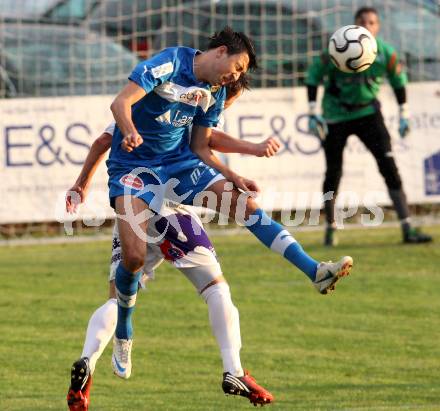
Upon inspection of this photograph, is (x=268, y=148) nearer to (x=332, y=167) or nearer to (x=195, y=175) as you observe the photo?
(x=195, y=175)

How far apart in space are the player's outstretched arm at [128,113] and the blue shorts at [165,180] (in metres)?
0.46

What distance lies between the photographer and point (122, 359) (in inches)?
283

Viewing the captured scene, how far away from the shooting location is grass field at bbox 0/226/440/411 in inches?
302

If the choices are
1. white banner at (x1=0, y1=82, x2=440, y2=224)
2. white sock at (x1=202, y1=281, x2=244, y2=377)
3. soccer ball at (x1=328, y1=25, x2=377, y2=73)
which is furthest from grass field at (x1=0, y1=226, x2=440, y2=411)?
soccer ball at (x1=328, y1=25, x2=377, y2=73)

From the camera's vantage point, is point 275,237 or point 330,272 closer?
point 330,272

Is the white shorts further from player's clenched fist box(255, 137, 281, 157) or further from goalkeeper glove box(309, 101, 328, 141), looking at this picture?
goalkeeper glove box(309, 101, 328, 141)

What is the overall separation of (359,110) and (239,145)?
18.3 ft

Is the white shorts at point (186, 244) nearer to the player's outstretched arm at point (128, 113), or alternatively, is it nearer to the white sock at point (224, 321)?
the white sock at point (224, 321)

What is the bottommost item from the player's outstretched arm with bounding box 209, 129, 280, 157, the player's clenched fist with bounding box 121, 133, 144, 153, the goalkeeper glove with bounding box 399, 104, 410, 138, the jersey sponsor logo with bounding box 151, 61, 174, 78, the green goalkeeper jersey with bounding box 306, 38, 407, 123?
the goalkeeper glove with bounding box 399, 104, 410, 138

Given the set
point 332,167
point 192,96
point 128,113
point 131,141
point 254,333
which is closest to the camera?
point 131,141

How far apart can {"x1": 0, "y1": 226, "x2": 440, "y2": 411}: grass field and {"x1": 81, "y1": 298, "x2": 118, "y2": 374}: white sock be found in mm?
459

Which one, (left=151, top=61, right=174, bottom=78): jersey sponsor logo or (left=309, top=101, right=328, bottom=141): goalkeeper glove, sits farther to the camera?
(left=309, top=101, right=328, bottom=141): goalkeeper glove

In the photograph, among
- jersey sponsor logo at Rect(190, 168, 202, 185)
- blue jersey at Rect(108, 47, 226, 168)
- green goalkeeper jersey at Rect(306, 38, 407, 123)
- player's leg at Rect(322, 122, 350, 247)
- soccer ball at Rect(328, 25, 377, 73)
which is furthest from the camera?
player's leg at Rect(322, 122, 350, 247)

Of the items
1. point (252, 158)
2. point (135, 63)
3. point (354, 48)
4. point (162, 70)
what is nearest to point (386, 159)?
point (252, 158)
